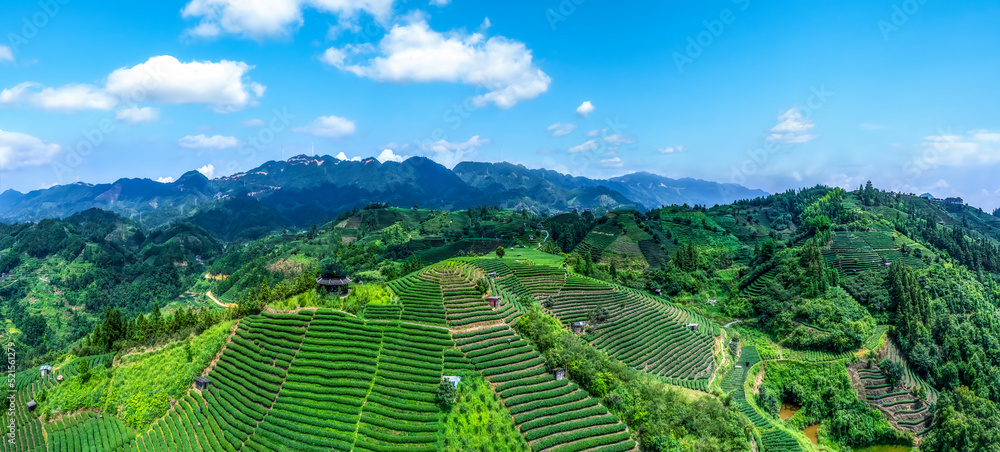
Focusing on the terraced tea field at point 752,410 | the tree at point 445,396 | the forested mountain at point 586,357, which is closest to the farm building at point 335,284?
the forested mountain at point 586,357

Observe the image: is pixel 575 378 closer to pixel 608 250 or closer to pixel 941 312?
pixel 941 312

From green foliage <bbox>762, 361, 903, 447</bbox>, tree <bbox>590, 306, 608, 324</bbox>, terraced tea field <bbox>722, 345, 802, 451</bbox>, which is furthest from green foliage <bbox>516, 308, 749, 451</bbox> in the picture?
green foliage <bbox>762, 361, 903, 447</bbox>

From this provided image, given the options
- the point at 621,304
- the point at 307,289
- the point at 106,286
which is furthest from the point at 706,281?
the point at 106,286

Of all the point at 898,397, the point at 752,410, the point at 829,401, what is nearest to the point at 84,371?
the point at 752,410

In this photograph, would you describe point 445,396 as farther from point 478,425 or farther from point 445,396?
point 478,425

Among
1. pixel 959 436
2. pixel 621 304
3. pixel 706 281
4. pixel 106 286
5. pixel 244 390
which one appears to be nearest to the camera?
pixel 244 390

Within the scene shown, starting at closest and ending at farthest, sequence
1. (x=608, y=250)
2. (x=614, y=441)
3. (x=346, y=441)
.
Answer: (x=346, y=441)
(x=614, y=441)
(x=608, y=250)
